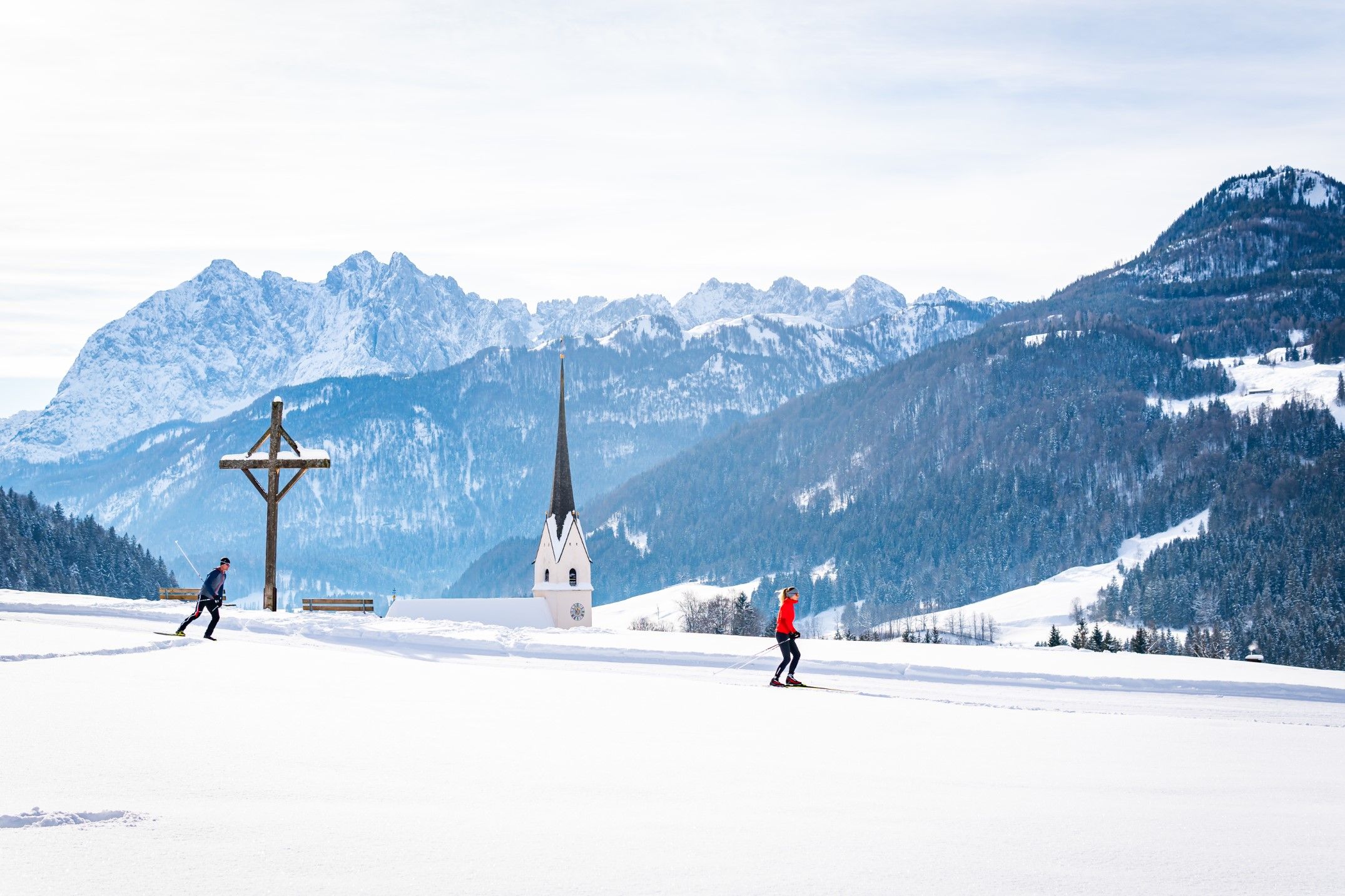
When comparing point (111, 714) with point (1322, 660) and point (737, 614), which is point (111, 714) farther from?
point (1322, 660)

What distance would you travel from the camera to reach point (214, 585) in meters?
27.3

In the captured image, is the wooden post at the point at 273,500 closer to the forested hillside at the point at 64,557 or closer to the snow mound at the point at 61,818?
the snow mound at the point at 61,818

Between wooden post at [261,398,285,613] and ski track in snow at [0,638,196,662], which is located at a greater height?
wooden post at [261,398,285,613]

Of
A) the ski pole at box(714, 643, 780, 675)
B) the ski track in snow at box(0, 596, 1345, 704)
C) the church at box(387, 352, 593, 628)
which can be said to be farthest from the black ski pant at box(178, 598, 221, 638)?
the church at box(387, 352, 593, 628)

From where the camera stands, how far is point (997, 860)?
1040 centimetres

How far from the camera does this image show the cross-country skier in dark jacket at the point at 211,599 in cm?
2670

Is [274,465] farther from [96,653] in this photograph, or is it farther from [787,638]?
[787,638]

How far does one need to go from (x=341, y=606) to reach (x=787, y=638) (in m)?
20.6

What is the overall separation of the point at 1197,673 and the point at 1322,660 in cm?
13982

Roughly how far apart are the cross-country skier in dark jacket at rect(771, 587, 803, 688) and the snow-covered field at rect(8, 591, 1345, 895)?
0.80 m

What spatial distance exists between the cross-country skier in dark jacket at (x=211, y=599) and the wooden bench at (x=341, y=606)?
30.4 ft

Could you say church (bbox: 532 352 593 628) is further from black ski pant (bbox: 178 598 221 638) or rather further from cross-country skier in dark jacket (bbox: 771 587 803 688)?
cross-country skier in dark jacket (bbox: 771 587 803 688)

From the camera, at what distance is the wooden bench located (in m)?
37.4

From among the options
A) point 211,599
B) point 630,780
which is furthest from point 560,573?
point 630,780
